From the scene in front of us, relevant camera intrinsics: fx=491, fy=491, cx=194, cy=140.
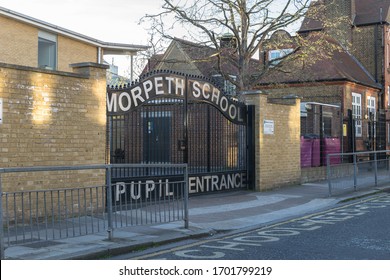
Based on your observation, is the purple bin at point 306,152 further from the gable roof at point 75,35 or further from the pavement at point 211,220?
the gable roof at point 75,35

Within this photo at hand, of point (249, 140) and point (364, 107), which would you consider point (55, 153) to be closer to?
point (249, 140)

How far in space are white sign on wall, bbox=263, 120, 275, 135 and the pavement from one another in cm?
187

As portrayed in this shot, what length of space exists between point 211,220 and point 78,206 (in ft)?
11.2

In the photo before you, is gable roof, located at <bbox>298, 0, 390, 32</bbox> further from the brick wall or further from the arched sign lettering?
the brick wall

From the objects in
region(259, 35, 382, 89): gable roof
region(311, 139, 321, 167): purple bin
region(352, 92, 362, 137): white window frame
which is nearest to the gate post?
region(311, 139, 321, 167): purple bin

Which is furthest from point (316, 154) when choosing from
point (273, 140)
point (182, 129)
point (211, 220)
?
point (211, 220)

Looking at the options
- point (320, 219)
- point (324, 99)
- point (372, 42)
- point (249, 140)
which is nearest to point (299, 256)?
point (320, 219)

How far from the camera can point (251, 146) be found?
49.9 feet

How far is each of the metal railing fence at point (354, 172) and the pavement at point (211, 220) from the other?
0.20 m

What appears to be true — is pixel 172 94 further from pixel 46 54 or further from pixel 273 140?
pixel 46 54

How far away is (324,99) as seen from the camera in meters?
30.5

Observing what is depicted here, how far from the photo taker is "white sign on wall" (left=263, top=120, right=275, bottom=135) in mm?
15352

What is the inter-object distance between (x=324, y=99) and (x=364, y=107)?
12.3 ft

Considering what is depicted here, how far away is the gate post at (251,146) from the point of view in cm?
1516
